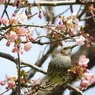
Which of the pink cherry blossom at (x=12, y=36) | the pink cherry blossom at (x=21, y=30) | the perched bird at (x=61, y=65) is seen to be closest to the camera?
the pink cherry blossom at (x=12, y=36)

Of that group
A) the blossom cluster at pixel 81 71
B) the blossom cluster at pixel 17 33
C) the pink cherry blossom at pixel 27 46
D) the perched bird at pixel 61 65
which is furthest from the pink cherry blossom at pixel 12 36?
the perched bird at pixel 61 65

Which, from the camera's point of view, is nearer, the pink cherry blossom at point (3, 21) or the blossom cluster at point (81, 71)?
the pink cherry blossom at point (3, 21)

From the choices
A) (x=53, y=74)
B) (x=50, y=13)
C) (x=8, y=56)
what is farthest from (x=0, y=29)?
(x=50, y=13)

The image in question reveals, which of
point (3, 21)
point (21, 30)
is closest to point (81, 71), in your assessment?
point (21, 30)

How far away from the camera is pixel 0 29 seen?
6.12ft

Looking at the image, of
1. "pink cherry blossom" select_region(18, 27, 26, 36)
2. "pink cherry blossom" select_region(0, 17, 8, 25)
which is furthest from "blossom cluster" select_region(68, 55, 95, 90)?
"pink cherry blossom" select_region(0, 17, 8, 25)

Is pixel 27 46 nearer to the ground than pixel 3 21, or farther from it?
nearer to the ground

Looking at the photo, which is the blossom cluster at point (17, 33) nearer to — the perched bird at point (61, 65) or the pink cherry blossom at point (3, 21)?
the pink cherry blossom at point (3, 21)

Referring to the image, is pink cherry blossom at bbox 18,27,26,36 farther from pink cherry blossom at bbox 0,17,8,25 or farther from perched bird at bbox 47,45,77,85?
perched bird at bbox 47,45,77,85

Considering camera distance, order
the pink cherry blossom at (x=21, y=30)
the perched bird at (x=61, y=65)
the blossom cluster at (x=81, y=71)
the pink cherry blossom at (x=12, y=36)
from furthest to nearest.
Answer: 1. the perched bird at (x=61, y=65)
2. the blossom cluster at (x=81, y=71)
3. the pink cherry blossom at (x=21, y=30)
4. the pink cherry blossom at (x=12, y=36)

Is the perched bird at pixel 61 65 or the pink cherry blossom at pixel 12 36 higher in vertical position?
the pink cherry blossom at pixel 12 36

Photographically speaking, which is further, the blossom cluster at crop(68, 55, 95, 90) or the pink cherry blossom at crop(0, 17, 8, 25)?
the blossom cluster at crop(68, 55, 95, 90)

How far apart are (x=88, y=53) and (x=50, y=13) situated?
115 centimetres

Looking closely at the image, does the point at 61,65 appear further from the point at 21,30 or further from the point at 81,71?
the point at 21,30
